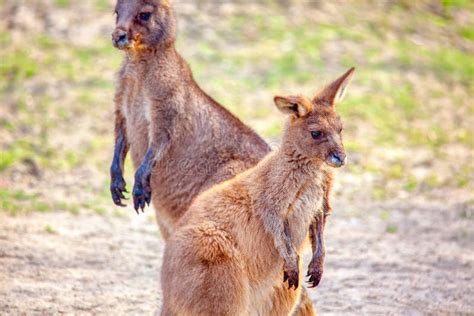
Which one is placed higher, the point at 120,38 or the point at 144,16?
the point at 144,16

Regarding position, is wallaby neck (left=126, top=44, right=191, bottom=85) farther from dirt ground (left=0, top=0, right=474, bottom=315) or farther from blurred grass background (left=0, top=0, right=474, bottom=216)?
blurred grass background (left=0, top=0, right=474, bottom=216)

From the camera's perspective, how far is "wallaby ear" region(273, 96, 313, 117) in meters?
5.80

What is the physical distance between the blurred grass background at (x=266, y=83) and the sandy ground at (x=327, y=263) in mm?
421

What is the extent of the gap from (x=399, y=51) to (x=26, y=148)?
6079 mm

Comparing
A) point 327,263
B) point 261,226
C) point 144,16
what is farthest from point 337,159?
point 327,263

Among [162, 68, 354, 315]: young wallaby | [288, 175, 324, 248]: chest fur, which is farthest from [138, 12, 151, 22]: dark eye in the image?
[288, 175, 324, 248]: chest fur

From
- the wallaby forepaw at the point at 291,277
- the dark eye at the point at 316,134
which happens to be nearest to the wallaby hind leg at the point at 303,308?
the wallaby forepaw at the point at 291,277

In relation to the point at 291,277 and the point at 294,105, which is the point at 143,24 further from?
the point at 291,277

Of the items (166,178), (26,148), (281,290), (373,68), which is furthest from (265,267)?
(373,68)

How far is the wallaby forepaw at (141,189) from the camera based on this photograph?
680 centimetres

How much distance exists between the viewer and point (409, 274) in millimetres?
7965

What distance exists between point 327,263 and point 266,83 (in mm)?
4594

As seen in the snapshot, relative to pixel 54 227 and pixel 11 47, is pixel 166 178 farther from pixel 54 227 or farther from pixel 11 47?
pixel 11 47

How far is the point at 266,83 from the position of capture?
40.6 feet
